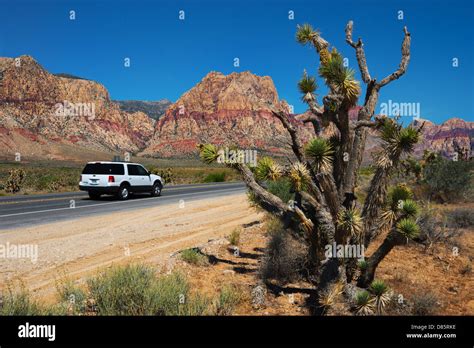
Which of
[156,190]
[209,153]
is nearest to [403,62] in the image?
[209,153]

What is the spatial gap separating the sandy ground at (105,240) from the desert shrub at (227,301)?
265 cm

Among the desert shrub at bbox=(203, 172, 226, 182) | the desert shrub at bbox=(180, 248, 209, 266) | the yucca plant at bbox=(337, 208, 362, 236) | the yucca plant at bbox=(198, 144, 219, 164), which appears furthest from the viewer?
the desert shrub at bbox=(203, 172, 226, 182)

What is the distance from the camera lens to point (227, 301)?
5492mm

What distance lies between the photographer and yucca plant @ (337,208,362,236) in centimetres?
567

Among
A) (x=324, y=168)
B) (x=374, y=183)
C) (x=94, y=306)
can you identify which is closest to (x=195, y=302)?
(x=94, y=306)

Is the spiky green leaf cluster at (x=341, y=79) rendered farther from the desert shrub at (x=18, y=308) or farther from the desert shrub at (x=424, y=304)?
the desert shrub at (x=18, y=308)

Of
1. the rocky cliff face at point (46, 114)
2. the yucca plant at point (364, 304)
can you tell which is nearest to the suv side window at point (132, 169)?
the yucca plant at point (364, 304)

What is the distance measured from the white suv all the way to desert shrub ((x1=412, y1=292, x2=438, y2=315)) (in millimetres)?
16828

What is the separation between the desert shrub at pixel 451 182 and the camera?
Result: 1780 centimetres

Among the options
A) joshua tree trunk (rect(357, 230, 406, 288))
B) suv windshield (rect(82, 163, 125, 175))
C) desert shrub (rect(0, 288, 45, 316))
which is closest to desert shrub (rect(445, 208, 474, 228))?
joshua tree trunk (rect(357, 230, 406, 288))

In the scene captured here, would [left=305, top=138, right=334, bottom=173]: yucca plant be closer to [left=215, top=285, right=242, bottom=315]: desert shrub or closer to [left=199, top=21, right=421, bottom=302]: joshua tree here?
[left=199, top=21, right=421, bottom=302]: joshua tree

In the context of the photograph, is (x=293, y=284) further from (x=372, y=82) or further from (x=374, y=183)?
(x=372, y=82)

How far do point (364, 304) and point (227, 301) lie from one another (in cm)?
184
